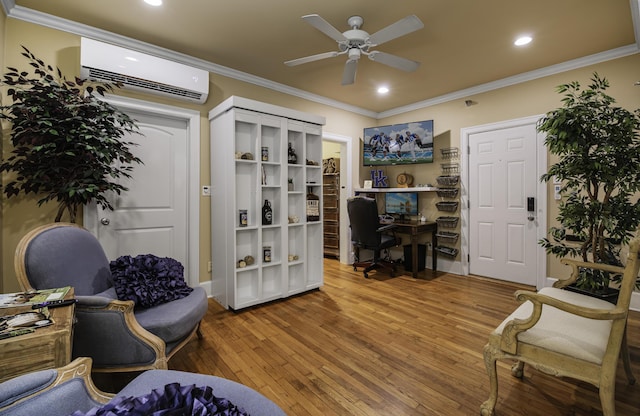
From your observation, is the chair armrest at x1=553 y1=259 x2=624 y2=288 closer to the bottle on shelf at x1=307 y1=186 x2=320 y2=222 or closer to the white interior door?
the bottle on shelf at x1=307 y1=186 x2=320 y2=222

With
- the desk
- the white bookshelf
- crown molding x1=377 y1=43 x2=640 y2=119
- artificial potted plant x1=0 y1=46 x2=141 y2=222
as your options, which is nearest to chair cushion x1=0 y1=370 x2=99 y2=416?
artificial potted plant x1=0 y1=46 x2=141 y2=222

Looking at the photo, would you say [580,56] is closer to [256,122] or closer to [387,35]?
[387,35]

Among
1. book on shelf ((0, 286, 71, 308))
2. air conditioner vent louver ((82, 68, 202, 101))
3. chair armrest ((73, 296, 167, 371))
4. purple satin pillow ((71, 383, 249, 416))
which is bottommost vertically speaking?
chair armrest ((73, 296, 167, 371))

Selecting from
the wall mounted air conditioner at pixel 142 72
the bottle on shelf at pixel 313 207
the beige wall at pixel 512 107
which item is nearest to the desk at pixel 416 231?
the beige wall at pixel 512 107

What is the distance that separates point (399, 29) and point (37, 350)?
2589mm

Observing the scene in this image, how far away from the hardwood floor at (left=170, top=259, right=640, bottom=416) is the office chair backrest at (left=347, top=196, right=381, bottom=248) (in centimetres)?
91

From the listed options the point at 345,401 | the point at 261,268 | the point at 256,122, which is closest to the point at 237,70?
the point at 256,122

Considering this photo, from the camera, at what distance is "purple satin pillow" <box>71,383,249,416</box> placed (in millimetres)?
739

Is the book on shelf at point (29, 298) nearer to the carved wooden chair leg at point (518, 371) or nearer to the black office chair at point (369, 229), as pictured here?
the carved wooden chair leg at point (518, 371)

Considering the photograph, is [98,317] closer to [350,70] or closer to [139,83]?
[139,83]

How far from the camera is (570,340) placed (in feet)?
4.61

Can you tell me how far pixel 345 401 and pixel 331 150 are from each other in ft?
16.1

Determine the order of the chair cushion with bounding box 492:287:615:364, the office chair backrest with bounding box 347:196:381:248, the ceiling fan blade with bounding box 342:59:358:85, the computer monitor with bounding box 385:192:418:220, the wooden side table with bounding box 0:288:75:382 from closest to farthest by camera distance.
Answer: the wooden side table with bounding box 0:288:75:382, the chair cushion with bounding box 492:287:615:364, the ceiling fan blade with bounding box 342:59:358:85, the office chair backrest with bounding box 347:196:381:248, the computer monitor with bounding box 385:192:418:220

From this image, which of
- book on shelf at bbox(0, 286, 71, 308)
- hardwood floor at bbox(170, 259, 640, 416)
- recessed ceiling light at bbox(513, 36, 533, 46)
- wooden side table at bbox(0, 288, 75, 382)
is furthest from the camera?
recessed ceiling light at bbox(513, 36, 533, 46)
